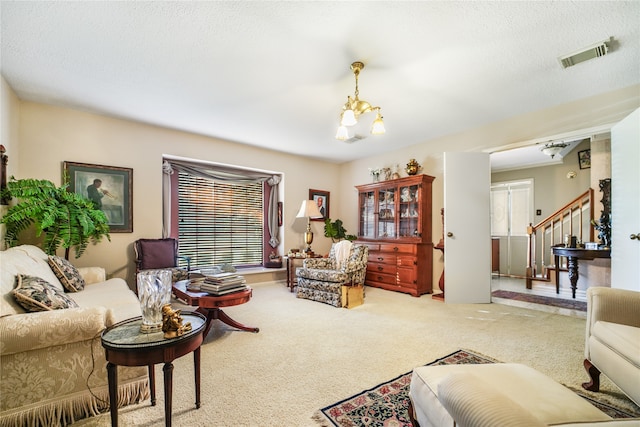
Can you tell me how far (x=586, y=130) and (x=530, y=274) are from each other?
9.26ft

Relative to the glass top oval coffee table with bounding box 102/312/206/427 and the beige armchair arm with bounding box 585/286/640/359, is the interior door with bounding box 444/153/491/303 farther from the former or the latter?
the glass top oval coffee table with bounding box 102/312/206/427

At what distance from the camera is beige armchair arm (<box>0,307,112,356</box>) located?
1384 millimetres

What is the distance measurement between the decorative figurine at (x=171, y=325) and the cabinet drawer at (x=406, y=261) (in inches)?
141

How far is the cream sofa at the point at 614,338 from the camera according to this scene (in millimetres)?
1383

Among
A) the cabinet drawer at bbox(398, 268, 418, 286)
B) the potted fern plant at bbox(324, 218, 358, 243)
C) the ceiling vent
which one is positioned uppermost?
the ceiling vent

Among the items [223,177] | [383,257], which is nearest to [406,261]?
[383,257]

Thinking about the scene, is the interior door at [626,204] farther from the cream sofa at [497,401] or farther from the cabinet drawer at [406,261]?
the cream sofa at [497,401]

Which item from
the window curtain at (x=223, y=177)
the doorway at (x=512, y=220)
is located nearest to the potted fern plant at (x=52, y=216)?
the window curtain at (x=223, y=177)

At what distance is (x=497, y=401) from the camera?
2.39 feet

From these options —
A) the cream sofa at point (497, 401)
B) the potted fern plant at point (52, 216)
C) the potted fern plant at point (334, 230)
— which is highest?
the potted fern plant at point (52, 216)

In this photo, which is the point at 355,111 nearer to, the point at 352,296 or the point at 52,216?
the point at 352,296

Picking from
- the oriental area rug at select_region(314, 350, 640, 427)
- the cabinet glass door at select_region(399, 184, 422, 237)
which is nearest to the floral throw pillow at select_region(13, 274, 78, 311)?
the oriental area rug at select_region(314, 350, 640, 427)

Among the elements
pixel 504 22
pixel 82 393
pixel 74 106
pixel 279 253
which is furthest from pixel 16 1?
pixel 279 253

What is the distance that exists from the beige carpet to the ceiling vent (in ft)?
7.98
